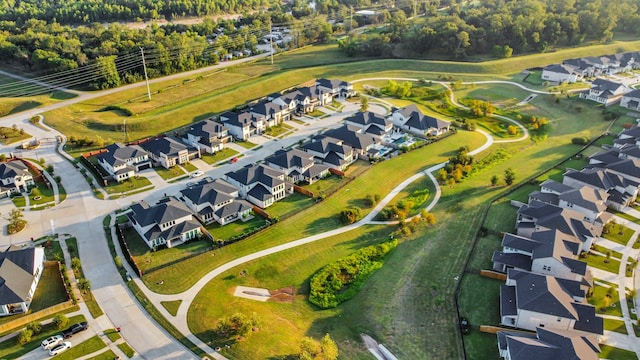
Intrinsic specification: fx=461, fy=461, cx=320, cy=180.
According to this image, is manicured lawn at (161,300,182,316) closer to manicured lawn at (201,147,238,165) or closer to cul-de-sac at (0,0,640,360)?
cul-de-sac at (0,0,640,360)

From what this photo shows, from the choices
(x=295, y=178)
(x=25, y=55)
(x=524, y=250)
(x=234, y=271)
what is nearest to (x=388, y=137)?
(x=295, y=178)

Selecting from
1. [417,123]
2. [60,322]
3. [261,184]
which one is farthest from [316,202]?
[60,322]

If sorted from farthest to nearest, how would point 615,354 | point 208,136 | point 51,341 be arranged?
1. point 208,136
2. point 51,341
3. point 615,354

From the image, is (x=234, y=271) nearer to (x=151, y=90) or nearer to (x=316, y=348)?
(x=316, y=348)

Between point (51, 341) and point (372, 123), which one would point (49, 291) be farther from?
point (372, 123)

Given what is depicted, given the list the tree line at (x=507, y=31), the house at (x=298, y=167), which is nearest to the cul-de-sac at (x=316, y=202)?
the house at (x=298, y=167)

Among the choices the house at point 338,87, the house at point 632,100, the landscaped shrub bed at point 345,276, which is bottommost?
the landscaped shrub bed at point 345,276

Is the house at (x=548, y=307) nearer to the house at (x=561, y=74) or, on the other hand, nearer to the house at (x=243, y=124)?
the house at (x=243, y=124)
